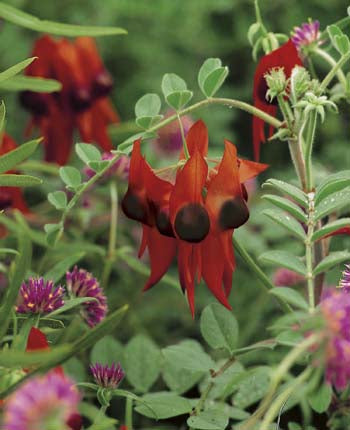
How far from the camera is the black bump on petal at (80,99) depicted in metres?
1.96

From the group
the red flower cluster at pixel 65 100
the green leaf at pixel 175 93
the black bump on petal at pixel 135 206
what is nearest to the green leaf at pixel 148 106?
the green leaf at pixel 175 93

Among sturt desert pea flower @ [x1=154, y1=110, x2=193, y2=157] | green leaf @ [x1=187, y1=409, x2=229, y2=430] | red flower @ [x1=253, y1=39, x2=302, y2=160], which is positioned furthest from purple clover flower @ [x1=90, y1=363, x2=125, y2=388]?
sturt desert pea flower @ [x1=154, y1=110, x2=193, y2=157]

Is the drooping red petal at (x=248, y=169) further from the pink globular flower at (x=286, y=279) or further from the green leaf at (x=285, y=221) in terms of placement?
the pink globular flower at (x=286, y=279)

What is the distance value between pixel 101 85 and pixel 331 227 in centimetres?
119

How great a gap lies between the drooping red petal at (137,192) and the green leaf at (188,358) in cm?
14

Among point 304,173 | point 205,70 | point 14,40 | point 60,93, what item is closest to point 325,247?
point 304,173

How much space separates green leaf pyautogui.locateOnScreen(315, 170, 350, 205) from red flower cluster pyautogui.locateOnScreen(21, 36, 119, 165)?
99cm

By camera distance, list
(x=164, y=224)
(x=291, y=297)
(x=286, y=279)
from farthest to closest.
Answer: (x=286, y=279) < (x=164, y=224) < (x=291, y=297)

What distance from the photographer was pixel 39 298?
36.1 inches

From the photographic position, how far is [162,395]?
104 cm

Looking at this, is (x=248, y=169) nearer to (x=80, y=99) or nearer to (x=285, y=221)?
(x=285, y=221)

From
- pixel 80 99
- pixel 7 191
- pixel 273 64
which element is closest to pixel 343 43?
pixel 273 64

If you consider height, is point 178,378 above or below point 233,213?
below

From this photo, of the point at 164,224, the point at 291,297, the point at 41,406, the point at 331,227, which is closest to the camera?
the point at 41,406
